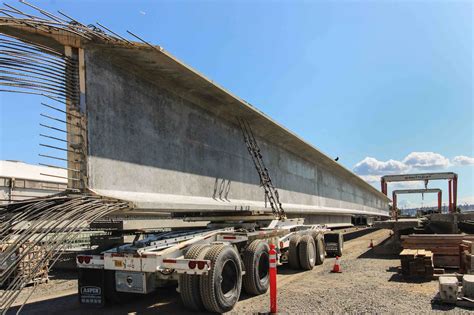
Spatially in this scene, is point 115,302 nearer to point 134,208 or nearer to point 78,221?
point 134,208

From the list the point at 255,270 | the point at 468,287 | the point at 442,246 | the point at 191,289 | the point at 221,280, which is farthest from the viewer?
the point at 442,246

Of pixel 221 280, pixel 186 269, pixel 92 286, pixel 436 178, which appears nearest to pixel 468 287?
pixel 221 280

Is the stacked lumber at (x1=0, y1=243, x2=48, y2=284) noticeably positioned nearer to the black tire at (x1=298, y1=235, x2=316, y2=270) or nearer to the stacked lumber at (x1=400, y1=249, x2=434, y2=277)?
the black tire at (x1=298, y1=235, x2=316, y2=270)

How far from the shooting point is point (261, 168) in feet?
45.3

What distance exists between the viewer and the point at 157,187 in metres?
8.32

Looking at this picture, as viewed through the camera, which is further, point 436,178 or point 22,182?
point 436,178

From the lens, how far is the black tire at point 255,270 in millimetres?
8773

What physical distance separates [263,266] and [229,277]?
5.65ft

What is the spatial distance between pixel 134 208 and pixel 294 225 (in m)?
7.58

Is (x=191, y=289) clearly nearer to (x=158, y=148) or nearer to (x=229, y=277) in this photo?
(x=229, y=277)

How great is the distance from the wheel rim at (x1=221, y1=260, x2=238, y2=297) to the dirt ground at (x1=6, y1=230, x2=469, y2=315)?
39 centimetres

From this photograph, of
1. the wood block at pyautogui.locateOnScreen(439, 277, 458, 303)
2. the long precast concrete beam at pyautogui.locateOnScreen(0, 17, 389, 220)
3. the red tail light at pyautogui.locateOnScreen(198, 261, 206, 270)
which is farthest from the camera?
the wood block at pyautogui.locateOnScreen(439, 277, 458, 303)

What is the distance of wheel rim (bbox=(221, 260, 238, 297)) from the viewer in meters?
7.87

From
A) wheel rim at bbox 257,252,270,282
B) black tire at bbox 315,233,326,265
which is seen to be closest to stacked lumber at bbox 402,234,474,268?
black tire at bbox 315,233,326,265
